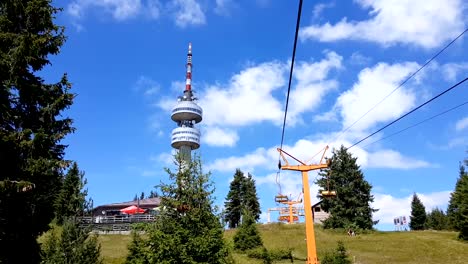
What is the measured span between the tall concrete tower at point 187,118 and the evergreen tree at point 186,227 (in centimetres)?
11224

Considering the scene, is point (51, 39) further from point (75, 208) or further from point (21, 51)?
point (75, 208)

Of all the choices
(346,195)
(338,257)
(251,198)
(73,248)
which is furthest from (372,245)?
(73,248)

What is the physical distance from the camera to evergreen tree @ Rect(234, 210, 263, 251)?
45.7 meters

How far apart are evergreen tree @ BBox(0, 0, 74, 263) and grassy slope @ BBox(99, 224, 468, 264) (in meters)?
20.9

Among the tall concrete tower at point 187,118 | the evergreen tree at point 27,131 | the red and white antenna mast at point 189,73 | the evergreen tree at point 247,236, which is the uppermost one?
the red and white antenna mast at point 189,73

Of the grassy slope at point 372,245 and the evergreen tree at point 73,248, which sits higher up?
the evergreen tree at point 73,248

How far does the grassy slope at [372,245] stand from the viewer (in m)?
41.7

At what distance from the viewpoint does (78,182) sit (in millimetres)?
19562

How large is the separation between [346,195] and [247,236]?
2420 centimetres

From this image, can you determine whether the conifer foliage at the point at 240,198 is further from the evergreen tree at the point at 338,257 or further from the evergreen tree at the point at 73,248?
the evergreen tree at the point at 73,248

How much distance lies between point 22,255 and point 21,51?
30.9 ft

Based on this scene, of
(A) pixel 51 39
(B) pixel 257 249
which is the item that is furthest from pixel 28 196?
(B) pixel 257 249

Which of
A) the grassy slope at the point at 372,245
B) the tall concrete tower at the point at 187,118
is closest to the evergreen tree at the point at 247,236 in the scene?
the grassy slope at the point at 372,245

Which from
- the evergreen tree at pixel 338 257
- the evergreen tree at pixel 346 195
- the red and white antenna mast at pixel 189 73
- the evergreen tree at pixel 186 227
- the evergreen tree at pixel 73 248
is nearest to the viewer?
the evergreen tree at pixel 186 227
